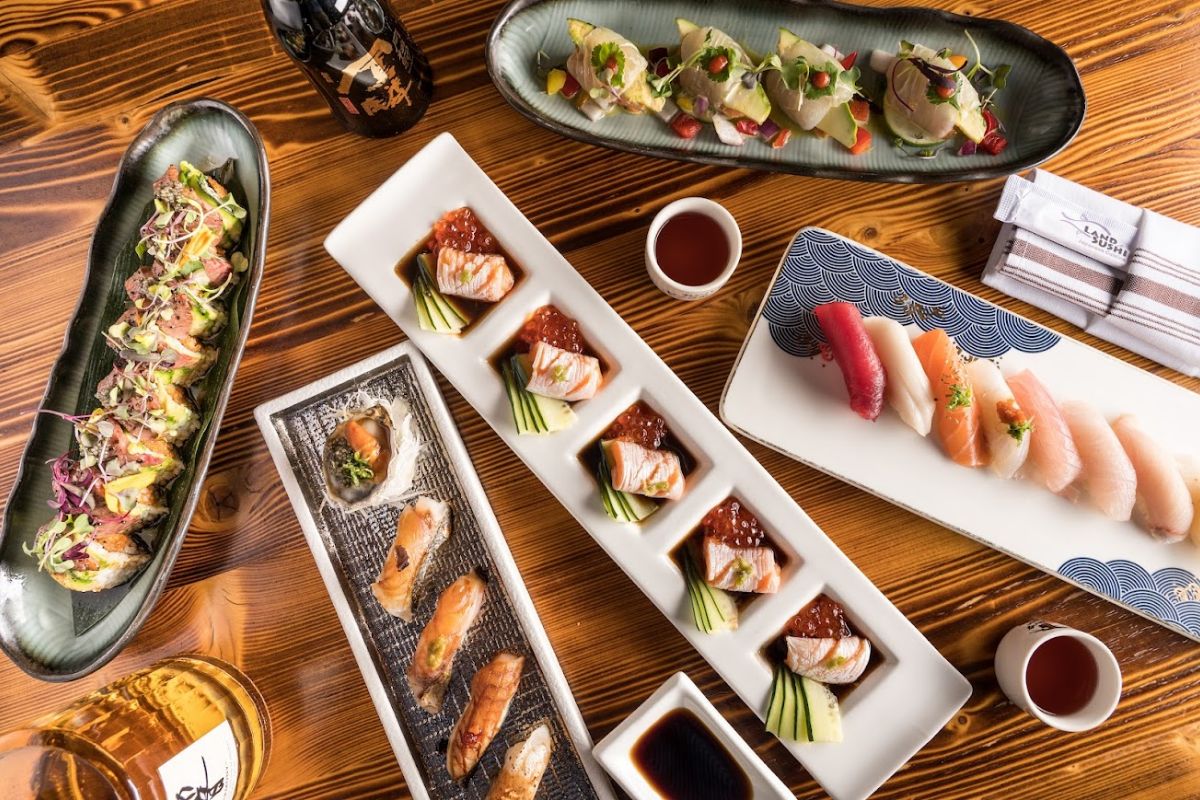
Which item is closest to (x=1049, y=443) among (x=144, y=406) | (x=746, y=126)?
(x=746, y=126)

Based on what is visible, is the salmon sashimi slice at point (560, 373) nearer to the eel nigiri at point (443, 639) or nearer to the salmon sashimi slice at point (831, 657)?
the eel nigiri at point (443, 639)

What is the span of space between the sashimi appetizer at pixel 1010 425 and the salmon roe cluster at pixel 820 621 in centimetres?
60

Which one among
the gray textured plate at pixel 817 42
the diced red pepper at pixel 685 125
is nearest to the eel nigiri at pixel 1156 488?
the gray textured plate at pixel 817 42

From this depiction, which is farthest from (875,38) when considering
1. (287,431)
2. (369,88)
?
(287,431)

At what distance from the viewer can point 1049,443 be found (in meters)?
2.15

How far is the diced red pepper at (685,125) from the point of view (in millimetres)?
2283

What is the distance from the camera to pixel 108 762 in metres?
1.84

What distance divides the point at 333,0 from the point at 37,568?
6.58 ft

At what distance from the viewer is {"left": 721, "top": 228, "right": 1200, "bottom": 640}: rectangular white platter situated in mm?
2195

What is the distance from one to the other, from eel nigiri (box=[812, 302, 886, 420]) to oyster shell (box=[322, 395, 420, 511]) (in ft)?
4.55

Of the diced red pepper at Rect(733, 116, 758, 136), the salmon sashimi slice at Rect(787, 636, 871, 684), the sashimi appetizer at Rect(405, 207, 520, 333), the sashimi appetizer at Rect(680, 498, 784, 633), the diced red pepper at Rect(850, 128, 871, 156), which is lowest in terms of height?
the salmon sashimi slice at Rect(787, 636, 871, 684)

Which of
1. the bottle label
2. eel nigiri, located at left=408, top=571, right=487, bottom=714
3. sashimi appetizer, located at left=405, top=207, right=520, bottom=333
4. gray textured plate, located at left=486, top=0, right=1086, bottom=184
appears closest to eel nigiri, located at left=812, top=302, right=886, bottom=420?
gray textured plate, located at left=486, top=0, right=1086, bottom=184

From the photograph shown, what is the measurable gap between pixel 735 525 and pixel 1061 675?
3.68ft

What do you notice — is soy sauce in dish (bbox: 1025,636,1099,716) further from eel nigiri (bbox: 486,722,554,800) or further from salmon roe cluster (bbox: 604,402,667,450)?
eel nigiri (bbox: 486,722,554,800)
